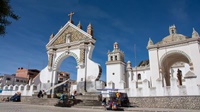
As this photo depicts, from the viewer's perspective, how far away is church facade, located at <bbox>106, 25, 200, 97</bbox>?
479 inches

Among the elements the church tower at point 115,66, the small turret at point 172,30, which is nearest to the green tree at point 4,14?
the small turret at point 172,30

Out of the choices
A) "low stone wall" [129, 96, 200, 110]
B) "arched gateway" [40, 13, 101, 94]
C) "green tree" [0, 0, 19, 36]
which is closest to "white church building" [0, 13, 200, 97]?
"arched gateway" [40, 13, 101, 94]

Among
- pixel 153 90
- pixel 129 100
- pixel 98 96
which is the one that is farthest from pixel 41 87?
pixel 153 90

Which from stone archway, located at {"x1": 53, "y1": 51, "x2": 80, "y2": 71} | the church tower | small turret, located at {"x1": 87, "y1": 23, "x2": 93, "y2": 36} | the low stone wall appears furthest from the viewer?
the church tower

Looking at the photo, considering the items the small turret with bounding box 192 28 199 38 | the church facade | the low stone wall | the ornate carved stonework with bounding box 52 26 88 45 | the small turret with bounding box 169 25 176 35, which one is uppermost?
the small turret with bounding box 169 25 176 35

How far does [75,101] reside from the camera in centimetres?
1411

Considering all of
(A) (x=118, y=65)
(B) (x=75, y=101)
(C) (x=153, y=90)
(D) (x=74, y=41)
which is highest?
(D) (x=74, y=41)

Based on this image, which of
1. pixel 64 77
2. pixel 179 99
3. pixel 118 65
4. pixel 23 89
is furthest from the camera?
pixel 64 77

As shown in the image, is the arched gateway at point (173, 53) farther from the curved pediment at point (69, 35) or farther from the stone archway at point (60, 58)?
the stone archway at point (60, 58)

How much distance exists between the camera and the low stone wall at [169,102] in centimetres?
1136

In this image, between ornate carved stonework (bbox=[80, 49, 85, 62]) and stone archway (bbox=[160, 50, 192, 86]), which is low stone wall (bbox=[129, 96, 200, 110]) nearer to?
stone archway (bbox=[160, 50, 192, 86])

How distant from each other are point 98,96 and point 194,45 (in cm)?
1199

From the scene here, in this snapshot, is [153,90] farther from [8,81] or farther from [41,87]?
[8,81]

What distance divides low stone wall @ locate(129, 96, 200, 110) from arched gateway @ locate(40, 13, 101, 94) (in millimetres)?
5316
